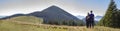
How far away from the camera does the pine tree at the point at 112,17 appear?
68.9 meters

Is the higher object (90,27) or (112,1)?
(112,1)

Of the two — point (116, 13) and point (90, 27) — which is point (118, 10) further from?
point (90, 27)

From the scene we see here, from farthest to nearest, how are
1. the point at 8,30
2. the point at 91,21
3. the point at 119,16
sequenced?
1. the point at 119,16
2. the point at 91,21
3. the point at 8,30

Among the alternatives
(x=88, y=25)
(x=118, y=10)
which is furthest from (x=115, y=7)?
(x=88, y=25)

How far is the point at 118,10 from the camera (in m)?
72.9

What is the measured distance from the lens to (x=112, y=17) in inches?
2778

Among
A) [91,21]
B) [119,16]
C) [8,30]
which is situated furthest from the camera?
[119,16]

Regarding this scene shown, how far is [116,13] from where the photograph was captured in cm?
7150

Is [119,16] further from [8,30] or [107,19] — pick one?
[8,30]

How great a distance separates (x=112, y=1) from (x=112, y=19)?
4.18 meters

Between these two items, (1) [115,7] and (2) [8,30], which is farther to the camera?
(1) [115,7]

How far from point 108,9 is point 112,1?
1.84 meters

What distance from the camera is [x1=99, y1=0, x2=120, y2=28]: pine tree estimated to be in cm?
6894

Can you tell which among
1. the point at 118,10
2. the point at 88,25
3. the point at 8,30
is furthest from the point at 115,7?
the point at 8,30
